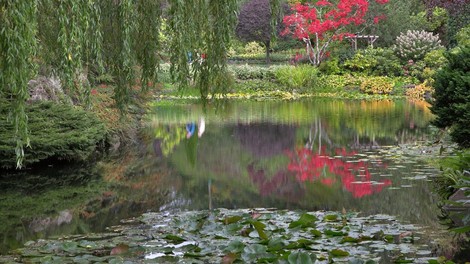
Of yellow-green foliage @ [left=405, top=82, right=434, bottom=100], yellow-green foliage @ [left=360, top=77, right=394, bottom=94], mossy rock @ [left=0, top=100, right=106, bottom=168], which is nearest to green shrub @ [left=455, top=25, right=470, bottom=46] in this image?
yellow-green foliage @ [left=405, top=82, right=434, bottom=100]

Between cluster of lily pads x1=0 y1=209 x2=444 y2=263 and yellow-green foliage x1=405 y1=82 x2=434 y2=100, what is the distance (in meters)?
19.7

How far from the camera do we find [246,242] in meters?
5.86

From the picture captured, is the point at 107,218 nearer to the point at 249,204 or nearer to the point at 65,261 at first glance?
the point at 249,204

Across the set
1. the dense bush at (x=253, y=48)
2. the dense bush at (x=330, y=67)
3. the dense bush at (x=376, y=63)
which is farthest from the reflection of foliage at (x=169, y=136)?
the dense bush at (x=253, y=48)

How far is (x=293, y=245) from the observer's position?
558cm

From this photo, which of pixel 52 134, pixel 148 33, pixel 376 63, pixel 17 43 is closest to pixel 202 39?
pixel 148 33

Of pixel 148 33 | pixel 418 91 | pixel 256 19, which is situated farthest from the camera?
pixel 256 19

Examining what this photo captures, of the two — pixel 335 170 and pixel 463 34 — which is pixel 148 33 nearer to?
pixel 335 170

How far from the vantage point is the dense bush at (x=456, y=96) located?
9.74 m

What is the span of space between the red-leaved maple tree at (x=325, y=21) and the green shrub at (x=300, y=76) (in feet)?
5.37

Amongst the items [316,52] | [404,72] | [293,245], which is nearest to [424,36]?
[404,72]

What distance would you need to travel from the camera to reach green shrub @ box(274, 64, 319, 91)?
2775cm

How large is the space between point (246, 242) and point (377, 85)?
870 inches

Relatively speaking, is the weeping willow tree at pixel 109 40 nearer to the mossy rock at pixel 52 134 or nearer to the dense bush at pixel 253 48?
the mossy rock at pixel 52 134
